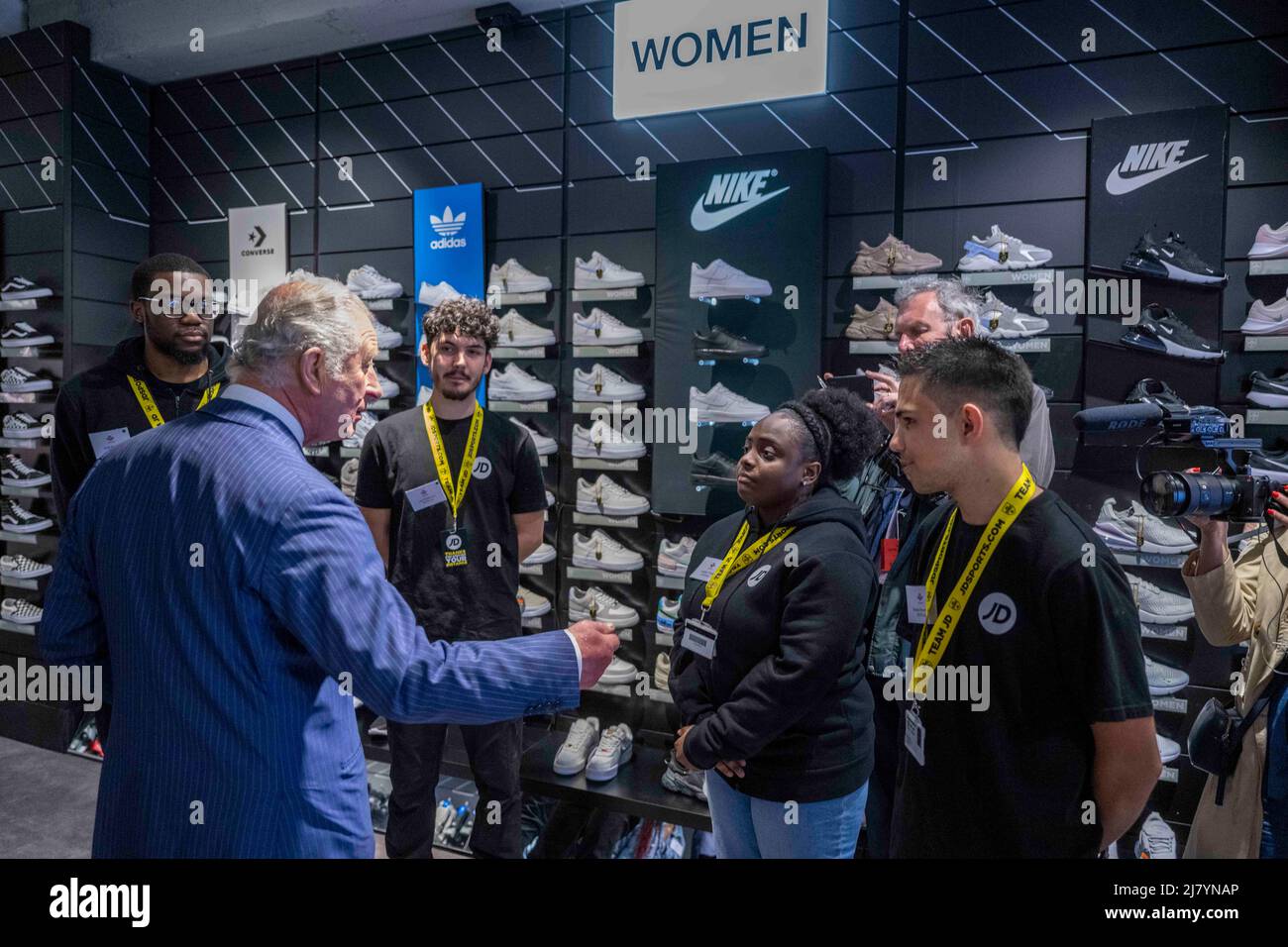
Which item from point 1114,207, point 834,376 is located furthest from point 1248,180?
point 834,376

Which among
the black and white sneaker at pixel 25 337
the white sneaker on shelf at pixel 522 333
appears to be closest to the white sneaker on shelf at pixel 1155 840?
the white sneaker on shelf at pixel 522 333

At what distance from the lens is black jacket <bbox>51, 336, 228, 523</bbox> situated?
271cm

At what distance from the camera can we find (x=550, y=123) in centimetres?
448

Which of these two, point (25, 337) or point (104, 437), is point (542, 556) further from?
point (25, 337)

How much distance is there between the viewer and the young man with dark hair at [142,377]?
2660mm

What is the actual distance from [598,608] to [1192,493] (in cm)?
287

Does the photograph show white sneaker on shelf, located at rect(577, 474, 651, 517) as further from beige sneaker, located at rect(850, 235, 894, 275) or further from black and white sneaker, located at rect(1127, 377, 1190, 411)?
black and white sneaker, located at rect(1127, 377, 1190, 411)

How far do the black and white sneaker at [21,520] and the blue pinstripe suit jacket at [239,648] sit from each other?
4844 millimetres

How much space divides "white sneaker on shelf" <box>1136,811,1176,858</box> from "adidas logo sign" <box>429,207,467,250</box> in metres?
4.38

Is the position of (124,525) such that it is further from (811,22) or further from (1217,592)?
(811,22)

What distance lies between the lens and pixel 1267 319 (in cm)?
310

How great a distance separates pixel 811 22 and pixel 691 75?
0.64 meters

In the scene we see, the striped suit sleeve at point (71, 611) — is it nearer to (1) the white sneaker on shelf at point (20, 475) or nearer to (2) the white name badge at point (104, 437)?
(2) the white name badge at point (104, 437)
